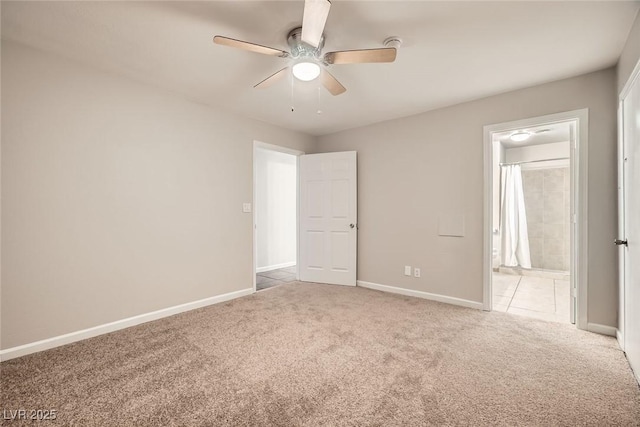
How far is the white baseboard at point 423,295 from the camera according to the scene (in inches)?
132

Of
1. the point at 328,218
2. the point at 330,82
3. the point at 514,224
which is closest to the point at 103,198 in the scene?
the point at 330,82

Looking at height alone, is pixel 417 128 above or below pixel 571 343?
above

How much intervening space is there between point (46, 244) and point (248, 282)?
7.03ft

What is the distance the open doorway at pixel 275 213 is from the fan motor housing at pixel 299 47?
3.28 m

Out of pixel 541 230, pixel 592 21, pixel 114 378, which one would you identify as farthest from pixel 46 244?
pixel 541 230

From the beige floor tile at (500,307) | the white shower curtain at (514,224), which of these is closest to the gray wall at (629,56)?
the beige floor tile at (500,307)

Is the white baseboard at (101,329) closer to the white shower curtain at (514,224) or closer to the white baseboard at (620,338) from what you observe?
the white baseboard at (620,338)

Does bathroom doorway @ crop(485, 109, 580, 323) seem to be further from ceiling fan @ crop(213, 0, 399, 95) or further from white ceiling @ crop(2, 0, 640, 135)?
ceiling fan @ crop(213, 0, 399, 95)

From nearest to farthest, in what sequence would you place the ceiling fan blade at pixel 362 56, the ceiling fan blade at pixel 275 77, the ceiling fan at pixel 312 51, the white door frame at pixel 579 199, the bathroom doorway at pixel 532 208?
the ceiling fan at pixel 312 51, the ceiling fan blade at pixel 362 56, the ceiling fan blade at pixel 275 77, the white door frame at pixel 579 199, the bathroom doorway at pixel 532 208

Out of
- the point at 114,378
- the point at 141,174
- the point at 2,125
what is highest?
the point at 2,125

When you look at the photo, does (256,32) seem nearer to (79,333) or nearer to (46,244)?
(46,244)

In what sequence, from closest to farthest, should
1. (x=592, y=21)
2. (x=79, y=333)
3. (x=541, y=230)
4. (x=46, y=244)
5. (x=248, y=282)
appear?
(x=592, y=21), (x=46, y=244), (x=79, y=333), (x=248, y=282), (x=541, y=230)

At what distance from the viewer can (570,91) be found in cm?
276

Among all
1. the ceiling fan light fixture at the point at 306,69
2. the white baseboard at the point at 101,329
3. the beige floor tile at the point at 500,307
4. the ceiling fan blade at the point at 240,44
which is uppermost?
the ceiling fan blade at the point at 240,44
